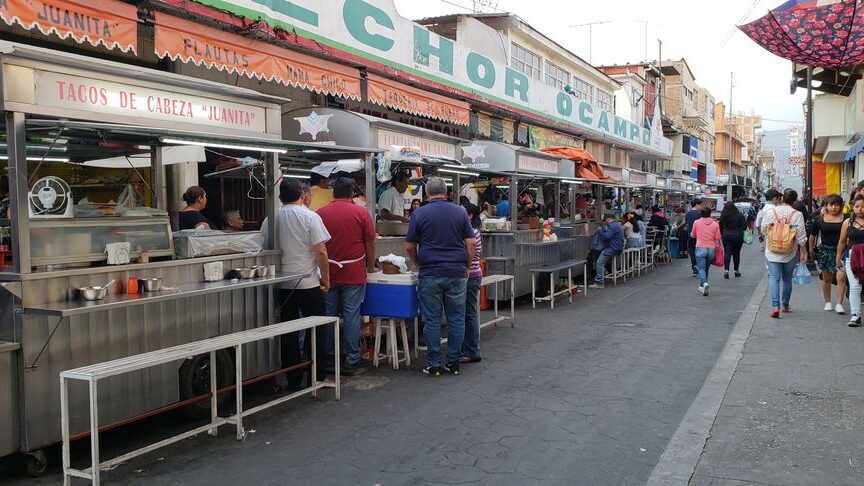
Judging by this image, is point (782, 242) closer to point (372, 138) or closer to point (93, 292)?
point (372, 138)

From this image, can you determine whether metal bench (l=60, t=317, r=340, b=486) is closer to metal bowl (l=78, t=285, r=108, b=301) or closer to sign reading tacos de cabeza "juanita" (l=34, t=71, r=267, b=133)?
metal bowl (l=78, t=285, r=108, b=301)

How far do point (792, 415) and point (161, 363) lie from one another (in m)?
4.63

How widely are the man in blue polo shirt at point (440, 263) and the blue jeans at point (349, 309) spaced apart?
2.03ft

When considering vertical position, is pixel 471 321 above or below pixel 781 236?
below

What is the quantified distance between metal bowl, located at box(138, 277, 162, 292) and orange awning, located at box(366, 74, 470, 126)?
6908 millimetres

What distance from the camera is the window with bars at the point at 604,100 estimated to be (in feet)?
101

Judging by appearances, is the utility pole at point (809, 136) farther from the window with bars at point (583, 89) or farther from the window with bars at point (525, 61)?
the window with bars at point (583, 89)

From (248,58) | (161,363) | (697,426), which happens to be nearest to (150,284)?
(161,363)

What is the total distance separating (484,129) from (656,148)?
56.2ft

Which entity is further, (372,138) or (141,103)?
(372,138)

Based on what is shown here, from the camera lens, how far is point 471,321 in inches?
290

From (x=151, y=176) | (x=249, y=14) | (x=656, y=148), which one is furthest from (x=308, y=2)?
(x=656, y=148)

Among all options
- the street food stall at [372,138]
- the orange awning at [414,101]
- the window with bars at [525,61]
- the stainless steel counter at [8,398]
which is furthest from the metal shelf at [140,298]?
the window with bars at [525,61]

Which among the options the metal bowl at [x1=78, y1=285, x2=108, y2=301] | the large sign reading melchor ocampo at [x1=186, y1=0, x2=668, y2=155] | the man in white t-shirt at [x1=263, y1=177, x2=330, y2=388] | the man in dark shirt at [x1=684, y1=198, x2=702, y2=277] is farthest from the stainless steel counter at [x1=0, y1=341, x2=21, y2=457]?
the man in dark shirt at [x1=684, y1=198, x2=702, y2=277]
